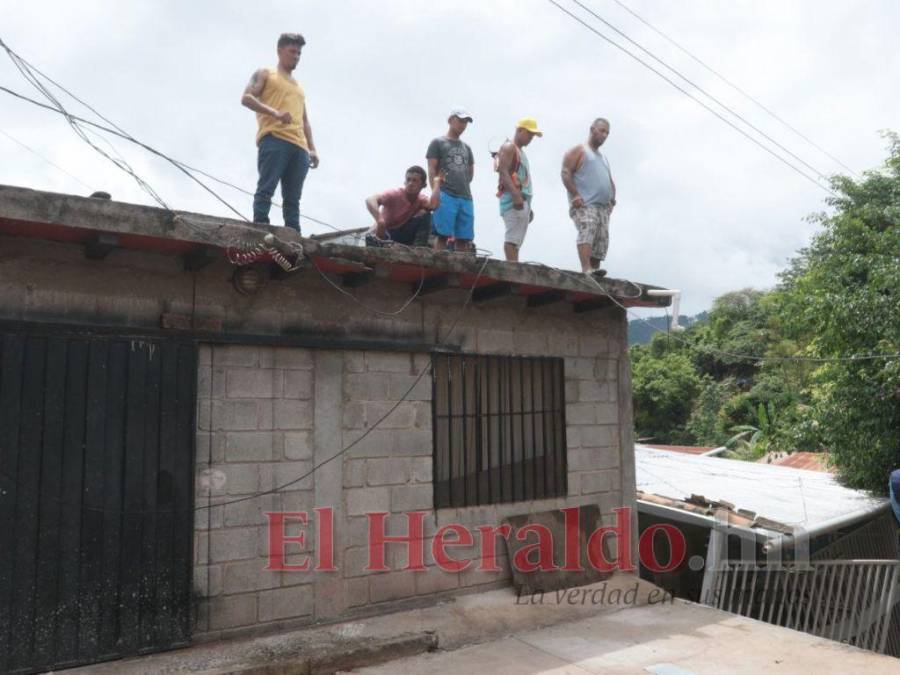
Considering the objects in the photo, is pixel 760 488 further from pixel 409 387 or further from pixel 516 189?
pixel 409 387

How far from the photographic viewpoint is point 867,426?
427 inches

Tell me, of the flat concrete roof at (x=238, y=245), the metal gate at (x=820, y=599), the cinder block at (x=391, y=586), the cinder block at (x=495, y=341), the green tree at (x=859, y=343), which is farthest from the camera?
the green tree at (x=859, y=343)

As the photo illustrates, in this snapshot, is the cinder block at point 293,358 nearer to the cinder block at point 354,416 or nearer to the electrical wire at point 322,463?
the cinder block at point 354,416

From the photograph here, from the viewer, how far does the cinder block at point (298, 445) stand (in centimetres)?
528

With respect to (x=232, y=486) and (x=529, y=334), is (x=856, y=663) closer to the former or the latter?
(x=529, y=334)

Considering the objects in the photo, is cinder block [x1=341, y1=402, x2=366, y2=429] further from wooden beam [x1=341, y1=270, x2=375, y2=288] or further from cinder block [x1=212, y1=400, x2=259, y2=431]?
wooden beam [x1=341, y1=270, x2=375, y2=288]

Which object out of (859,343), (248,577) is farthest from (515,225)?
(859,343)

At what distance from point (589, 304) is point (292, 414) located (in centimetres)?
316

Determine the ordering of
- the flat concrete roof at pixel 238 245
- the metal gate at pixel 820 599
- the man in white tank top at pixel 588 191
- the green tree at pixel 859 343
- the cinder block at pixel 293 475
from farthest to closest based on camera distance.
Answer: the green tree at pixel 859 343 → the metal gate at pixel 820 599 → the man in white tank top at pixel 588 191 → the cinder block at pixel 293 475 → the flat concrete roof at pixel 238 245

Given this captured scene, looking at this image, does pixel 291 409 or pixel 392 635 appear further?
pixel 291 409

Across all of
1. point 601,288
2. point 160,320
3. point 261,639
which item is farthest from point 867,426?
point 160,320

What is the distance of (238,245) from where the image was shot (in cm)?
468

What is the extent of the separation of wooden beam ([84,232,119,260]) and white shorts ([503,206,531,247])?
149 inches

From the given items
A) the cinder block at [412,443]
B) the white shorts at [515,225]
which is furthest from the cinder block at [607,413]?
the cinder block at [412,443]
